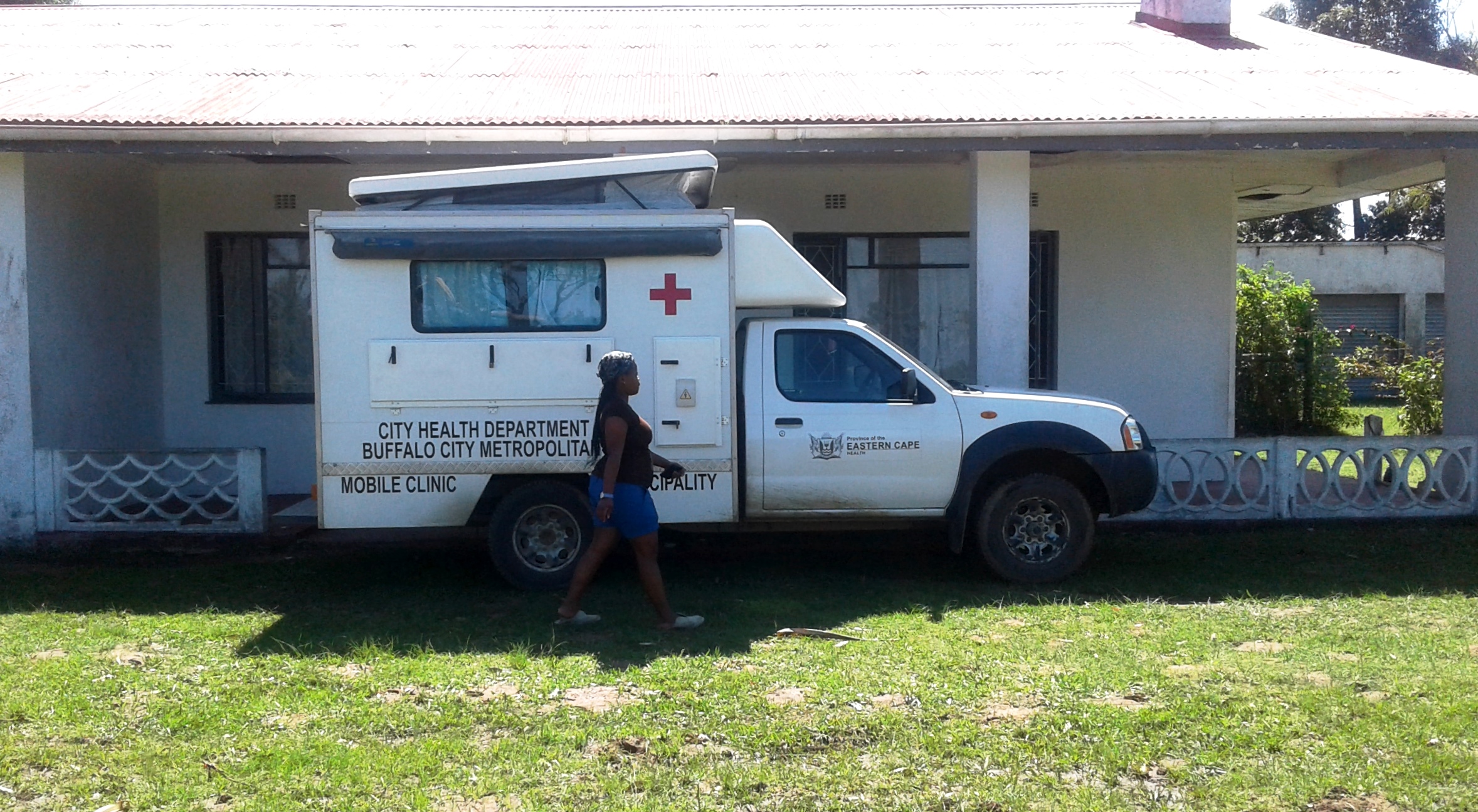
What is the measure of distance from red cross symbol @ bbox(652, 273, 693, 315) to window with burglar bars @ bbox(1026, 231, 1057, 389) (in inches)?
219

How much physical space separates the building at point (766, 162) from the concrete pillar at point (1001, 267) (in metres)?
0.02

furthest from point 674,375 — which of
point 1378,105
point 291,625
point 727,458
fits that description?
point 1378,105

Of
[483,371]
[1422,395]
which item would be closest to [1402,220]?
[1422,395]

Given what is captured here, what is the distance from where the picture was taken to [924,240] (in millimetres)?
12492

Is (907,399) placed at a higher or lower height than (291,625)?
higher

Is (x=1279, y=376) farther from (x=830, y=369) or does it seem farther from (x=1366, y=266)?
(x=1366, y=266)

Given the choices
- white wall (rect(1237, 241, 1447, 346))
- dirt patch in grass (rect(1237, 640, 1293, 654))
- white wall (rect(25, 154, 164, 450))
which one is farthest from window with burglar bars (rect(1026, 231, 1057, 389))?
white wall (rect(1237, 241, 1447, 346))

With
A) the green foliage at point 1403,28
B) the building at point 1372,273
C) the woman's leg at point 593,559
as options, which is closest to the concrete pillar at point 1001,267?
the woman's leg at point 593,559

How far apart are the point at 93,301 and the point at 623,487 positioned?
5995 millimetres

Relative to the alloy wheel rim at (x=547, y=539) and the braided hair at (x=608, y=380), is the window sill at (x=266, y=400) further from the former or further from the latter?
the braided hair at (x=608, y=380)

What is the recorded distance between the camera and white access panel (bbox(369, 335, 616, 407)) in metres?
7.77

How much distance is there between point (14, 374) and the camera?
30.7 ft

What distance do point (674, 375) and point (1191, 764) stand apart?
156 inches

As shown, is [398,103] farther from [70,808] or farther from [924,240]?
[70,808]
